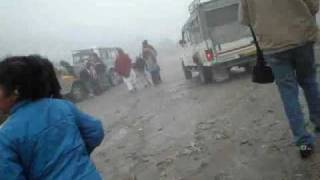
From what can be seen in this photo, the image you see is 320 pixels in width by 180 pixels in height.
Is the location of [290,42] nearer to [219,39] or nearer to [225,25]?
[219,39]

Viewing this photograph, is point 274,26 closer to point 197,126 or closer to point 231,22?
point 197,126

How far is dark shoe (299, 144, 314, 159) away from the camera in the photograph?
479 centimetres

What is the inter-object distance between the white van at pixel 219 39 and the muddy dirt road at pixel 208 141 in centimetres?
176

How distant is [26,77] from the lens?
2.78m

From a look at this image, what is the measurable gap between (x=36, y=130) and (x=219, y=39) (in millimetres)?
12850

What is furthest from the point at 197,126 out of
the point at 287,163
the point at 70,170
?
the point at 70,170

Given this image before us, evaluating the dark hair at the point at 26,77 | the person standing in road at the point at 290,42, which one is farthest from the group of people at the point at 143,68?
the dark hair at the point at 26,77

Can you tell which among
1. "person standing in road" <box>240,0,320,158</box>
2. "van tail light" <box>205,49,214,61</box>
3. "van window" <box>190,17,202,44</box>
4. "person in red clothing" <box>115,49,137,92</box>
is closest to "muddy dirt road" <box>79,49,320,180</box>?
"person standing in road" <box>240,0,320,158</box>

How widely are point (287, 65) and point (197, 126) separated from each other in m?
4.04

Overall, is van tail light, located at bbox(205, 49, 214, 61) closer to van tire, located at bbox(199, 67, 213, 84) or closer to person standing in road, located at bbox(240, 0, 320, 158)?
van tire, located at bbox(199, 67, 213, 84)

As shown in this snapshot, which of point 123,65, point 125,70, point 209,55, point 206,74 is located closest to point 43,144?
point 209,55

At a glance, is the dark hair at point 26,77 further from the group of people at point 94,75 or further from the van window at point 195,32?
the group of people at point 94,75

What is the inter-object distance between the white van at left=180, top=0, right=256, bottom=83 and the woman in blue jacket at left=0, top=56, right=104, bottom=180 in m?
12.1

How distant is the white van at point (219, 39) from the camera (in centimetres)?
1477
